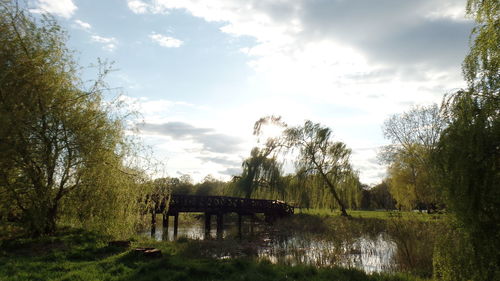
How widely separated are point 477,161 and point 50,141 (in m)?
11.9

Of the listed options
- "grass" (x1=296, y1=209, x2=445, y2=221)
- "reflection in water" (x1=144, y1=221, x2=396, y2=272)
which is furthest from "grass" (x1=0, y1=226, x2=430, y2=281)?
"grass" (x1=296, y1=209, x2=445, y2=221)

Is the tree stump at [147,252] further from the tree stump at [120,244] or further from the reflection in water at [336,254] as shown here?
the reflection in water at [336,254]

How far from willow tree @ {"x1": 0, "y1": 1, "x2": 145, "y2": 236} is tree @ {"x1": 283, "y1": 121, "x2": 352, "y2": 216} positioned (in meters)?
19.9

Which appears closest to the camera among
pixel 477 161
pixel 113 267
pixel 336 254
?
pixel 477 161

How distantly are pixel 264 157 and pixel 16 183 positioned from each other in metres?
23.3

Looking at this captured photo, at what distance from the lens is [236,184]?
107 ft

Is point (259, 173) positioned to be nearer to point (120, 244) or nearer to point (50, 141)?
point (120, 244)

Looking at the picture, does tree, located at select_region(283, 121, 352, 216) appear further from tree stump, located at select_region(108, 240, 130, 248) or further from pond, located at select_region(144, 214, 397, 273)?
tree stump, located at select_region(108, 240, 130, 248)

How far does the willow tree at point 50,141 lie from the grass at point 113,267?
1.03m

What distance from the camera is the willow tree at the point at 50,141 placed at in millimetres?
10164

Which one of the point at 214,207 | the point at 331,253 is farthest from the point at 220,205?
the point at 331,253

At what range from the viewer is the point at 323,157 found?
3022 cm

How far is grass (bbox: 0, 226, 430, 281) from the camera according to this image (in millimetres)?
7996

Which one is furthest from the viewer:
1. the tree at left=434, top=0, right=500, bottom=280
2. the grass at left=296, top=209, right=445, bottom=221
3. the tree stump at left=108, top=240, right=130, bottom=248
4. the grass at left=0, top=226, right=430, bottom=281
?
the tree stump at left=108, top=240, right=130, bottom=248
